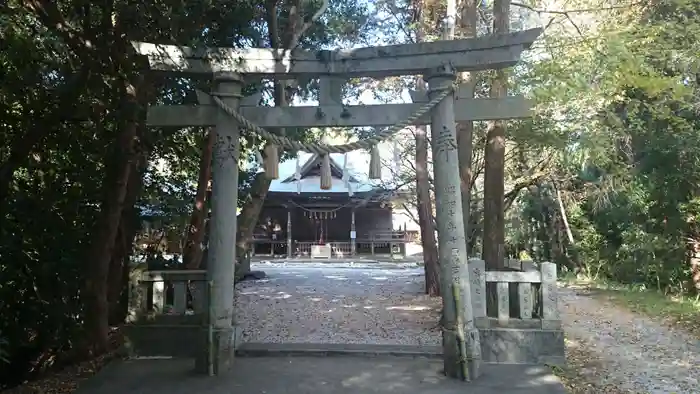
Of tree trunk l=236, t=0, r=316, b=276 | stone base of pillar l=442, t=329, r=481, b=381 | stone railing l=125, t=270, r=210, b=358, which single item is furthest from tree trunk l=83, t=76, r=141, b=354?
stone base of pillar l=442, t=329, r=481, b=381

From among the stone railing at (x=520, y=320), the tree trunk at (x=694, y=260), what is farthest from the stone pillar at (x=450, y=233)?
the tree trunk at (x=694, y=260)

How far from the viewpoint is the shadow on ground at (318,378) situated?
4.90 metres

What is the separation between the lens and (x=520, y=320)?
5.87 m

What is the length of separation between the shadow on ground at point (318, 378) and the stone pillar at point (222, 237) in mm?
253

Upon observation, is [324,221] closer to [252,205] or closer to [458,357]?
[252,205]

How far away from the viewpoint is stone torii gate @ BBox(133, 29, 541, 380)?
5320 millimetres

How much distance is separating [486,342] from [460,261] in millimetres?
1102

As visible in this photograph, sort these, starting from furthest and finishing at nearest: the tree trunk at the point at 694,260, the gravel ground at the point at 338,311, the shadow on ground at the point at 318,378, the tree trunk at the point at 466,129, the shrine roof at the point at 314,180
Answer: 1. the shrine roof at the point at 314,180
2. the tree trunk at the point at 694,260
3. the tree trunk at the point at 466,129
4. the gravel ground at the point at 338,311
5. the shadow on ground at the point at 318,378

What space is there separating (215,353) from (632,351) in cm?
526

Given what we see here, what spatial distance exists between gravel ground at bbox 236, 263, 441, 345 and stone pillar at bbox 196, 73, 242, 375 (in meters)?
2.39

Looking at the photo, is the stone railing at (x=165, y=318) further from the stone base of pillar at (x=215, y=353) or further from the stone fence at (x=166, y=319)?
the stone base of pillar at (x=215, y=353)

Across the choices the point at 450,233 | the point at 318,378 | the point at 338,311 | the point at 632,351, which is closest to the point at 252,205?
the point at 338,311

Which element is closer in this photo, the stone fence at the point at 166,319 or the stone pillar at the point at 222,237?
the stone pillar at the point at 222,237

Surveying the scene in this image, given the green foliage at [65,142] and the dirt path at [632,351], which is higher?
the green foliage at [65,142]
